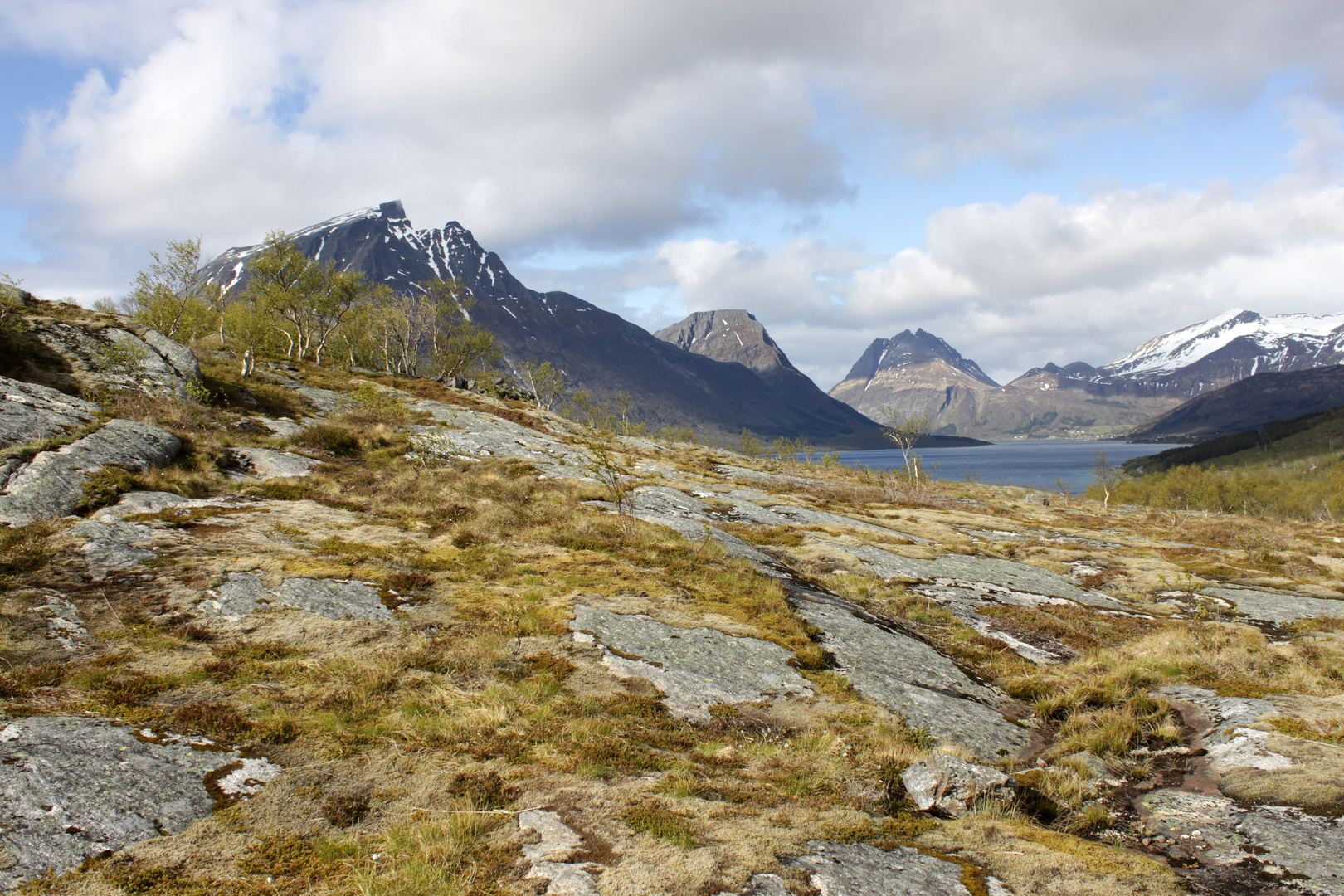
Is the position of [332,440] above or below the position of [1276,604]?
above

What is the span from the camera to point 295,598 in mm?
14484

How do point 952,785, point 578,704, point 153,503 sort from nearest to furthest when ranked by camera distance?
point 952,785
point 578,704
point 153,503

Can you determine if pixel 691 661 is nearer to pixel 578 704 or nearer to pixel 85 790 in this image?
pixel 578 704

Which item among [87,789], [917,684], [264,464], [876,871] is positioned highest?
[264,464]

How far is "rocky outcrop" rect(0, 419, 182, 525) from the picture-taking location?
57.3ft

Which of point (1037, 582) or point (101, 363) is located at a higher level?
point (101, 363)

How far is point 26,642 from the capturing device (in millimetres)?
10719

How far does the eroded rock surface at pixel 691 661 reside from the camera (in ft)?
43.3

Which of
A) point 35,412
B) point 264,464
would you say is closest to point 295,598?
point 264,464

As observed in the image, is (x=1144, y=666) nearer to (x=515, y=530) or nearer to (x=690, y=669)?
(x=690, y=669)

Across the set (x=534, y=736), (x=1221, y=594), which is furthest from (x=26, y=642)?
(x=1221, y=594)

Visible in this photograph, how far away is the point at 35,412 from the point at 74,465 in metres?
7.11

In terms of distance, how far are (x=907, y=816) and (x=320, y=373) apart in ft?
232

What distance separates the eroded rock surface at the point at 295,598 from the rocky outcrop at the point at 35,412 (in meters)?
14.5
